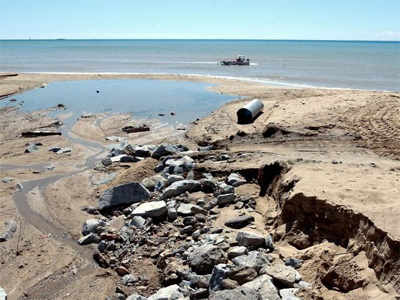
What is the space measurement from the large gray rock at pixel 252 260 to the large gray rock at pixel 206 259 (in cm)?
28

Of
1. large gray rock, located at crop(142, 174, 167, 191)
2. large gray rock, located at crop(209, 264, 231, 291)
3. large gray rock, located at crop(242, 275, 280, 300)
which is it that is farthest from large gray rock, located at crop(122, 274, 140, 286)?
large gray rock, located at crop(142, 174, 167, 191)

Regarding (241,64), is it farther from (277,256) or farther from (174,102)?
(277,256)

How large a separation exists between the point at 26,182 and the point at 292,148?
7587mm

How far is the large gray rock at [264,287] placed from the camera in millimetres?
5264

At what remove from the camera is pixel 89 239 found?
7977mm

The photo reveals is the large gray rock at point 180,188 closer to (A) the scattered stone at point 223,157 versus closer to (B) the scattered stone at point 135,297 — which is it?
(A) the scattered stone at point 223,157

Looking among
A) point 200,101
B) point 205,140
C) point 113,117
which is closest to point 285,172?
point 205,140

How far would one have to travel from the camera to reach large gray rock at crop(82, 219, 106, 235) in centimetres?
830

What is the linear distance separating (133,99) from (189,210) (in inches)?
652

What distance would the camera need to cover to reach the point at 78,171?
12312 mm

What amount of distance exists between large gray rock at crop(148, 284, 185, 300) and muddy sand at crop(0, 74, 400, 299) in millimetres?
Result: 474

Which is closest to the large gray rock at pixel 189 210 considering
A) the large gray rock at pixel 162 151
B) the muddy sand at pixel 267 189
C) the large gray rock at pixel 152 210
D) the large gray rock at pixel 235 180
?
the large gray rock at pixel 152 210

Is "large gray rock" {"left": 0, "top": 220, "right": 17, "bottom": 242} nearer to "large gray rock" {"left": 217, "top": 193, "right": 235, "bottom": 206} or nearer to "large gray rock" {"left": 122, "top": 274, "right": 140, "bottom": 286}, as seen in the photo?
"large gray rock" {"left": 122, "top": 274, "right": 140, "bottom": 286}

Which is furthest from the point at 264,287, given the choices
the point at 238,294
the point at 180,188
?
the point at 180,188
